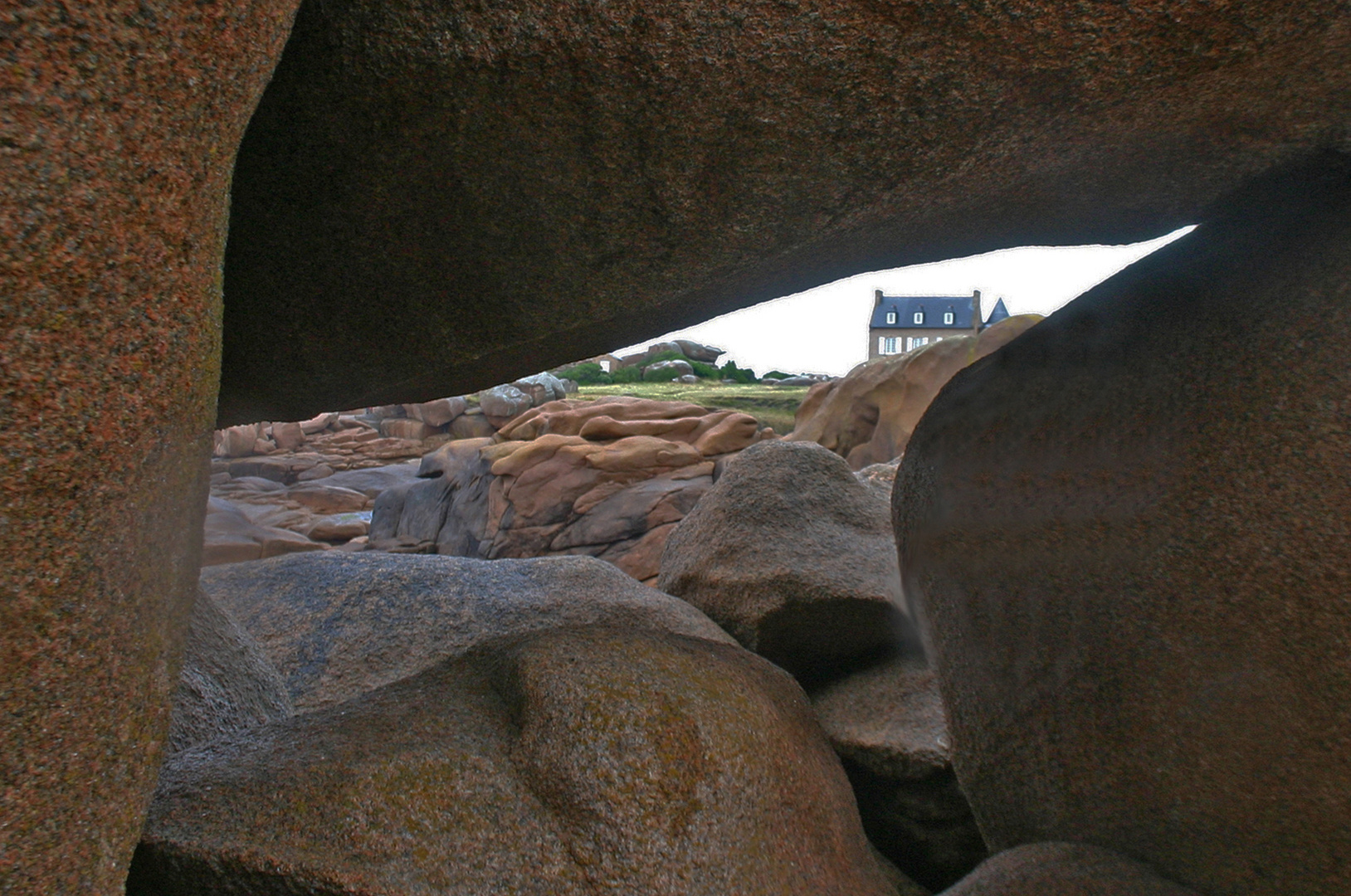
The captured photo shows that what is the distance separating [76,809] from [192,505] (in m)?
0.36

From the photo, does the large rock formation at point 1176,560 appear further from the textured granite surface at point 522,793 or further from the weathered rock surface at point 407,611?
the weathered rock surface at point 407,611

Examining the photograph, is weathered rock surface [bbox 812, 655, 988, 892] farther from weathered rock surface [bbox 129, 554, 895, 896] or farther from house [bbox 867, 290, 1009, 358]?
house [bbox 867, 290, 1009, 358]

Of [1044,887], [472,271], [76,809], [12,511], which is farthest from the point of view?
[1044,887]

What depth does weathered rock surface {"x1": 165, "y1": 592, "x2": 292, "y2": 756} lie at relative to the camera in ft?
7.07

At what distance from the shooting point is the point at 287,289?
5.70ft

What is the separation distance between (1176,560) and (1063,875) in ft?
2.16

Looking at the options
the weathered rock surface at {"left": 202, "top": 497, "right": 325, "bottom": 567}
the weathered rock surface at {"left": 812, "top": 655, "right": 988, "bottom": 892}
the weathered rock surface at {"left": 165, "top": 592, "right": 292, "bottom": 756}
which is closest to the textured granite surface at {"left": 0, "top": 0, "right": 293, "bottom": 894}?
the weathered rock surface at {"left": 165, "top": 592, "right": 292, "bottom": 756}

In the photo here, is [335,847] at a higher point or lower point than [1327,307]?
lower

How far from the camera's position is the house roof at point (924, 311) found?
24.1 metres

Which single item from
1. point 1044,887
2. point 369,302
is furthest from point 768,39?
point 1044,887

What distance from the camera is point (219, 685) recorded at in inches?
91.5

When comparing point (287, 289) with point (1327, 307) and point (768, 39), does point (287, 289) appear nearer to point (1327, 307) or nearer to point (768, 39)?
point (768, 39)

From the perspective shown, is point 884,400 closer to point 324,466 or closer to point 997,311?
point 324,466

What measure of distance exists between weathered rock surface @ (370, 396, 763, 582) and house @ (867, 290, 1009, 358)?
14385 millimetres
